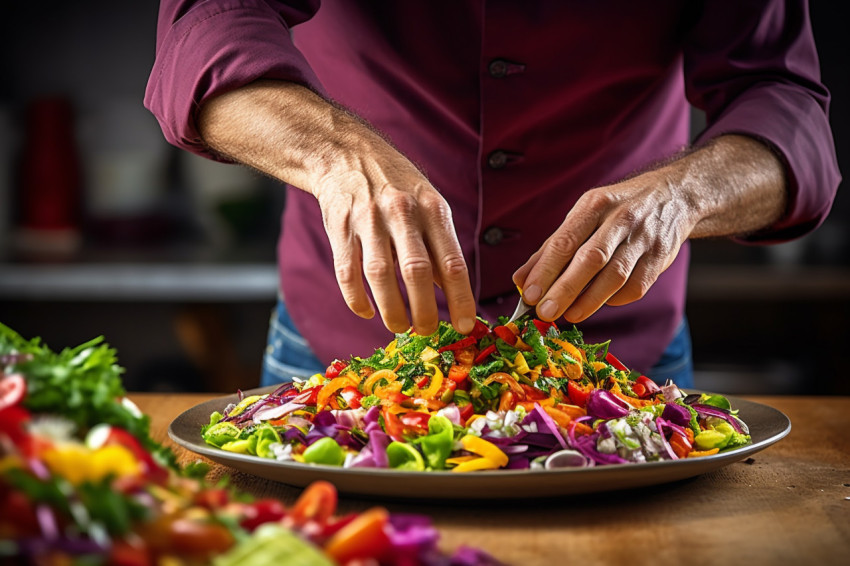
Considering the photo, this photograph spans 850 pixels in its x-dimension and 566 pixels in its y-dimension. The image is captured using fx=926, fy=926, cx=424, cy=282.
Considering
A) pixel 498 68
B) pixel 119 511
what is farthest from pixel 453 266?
pixel 498 68

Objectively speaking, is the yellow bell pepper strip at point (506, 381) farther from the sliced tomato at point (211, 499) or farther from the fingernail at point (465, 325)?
the sliced tomato at point (211, 499)

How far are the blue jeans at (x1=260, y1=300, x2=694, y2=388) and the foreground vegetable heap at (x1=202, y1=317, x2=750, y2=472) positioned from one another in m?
0.53

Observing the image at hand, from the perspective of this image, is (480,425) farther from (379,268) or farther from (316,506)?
(316,506)

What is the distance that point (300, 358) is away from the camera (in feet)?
6.58

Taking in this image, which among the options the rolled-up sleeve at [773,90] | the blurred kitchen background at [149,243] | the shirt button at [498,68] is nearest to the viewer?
the rolled-up sleeve at [773,90]

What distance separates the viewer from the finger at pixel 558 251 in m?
1.27

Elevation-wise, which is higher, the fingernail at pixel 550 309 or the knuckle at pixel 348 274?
the knuckle at pixel 348 274

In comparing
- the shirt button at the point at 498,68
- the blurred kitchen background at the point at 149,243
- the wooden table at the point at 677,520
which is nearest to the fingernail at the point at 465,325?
the wooden table at the point at 677,520

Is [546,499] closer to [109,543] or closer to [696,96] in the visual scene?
[109,543]

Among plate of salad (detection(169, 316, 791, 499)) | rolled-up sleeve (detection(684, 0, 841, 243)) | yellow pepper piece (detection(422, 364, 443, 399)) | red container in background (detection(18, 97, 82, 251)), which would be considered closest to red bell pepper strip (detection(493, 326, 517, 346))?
plate of salad (detection(169, 316, 791, 499))

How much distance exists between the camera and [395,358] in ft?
4.45

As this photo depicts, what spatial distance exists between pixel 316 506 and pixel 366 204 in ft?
1.51

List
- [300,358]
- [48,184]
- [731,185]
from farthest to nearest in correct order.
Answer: [48,184] < [300,358] < [731,185]

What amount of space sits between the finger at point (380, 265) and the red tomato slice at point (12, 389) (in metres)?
0.43
